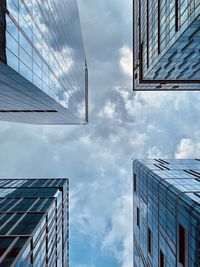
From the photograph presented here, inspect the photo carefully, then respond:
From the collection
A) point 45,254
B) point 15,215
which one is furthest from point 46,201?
point 45,254

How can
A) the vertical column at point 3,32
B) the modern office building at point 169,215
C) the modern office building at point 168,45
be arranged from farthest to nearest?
the modern office building at point 168,45 < the modern office building at point 169,215 < the vertical column at point 3,32

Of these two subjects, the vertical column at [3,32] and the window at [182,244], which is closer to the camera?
the vertical column at [3,32]

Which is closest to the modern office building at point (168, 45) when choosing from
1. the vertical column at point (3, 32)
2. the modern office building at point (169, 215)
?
the vertical column at point (3, 32)

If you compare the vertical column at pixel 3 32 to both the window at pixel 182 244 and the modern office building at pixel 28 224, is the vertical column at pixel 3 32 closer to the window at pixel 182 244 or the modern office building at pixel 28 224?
the modern office building at pixel 28 224

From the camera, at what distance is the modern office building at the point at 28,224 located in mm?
26478

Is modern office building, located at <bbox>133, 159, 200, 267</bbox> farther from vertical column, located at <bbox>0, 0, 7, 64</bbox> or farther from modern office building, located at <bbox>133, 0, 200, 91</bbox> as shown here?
vertical column, located at <bbox>0, 0, 7, 64</bbox>

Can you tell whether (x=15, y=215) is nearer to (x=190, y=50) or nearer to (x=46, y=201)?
(x=46, y=201)

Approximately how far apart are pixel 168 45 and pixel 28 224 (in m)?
42.7

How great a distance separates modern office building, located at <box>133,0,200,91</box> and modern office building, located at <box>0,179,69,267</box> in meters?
41.0

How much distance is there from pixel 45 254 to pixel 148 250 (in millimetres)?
24584

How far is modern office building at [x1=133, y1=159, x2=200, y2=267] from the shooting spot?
2591 cm

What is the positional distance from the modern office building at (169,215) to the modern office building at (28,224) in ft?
76.6

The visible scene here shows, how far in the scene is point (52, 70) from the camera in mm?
32938

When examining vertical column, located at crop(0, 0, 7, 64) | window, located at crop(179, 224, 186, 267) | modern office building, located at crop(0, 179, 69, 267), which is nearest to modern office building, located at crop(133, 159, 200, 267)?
window, located at crop(179, 224, 186, 267)
